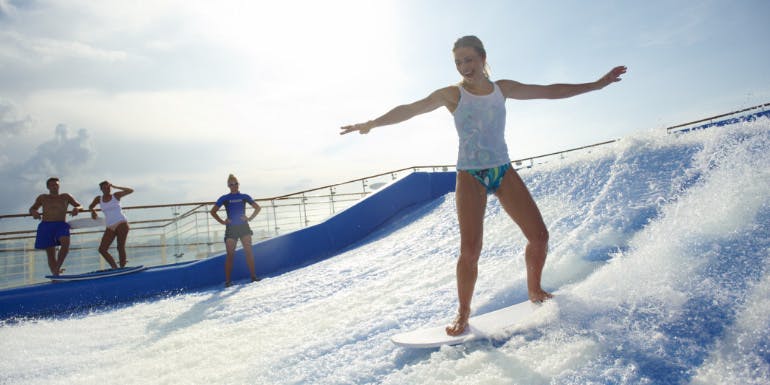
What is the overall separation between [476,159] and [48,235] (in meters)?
6.42

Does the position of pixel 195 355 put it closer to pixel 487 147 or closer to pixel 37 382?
pixel 37 382

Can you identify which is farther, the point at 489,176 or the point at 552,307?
the point at 489,176

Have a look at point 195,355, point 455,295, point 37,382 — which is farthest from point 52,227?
point 455,295


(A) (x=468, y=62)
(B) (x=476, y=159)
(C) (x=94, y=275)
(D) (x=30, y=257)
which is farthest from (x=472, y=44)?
(D) (x=30, y=257)

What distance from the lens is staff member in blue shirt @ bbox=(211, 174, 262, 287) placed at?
5789 mm

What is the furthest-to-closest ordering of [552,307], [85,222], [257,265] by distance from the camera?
[85,222] → [257,265] → [552,307]

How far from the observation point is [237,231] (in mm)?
5891

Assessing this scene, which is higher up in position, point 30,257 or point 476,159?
point 476,159

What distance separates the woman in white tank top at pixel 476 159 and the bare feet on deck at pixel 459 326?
6 cm

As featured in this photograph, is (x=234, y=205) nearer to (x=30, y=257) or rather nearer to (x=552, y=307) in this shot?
(x=30, y=257)

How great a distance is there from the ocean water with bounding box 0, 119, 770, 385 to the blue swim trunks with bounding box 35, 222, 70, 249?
1.39m

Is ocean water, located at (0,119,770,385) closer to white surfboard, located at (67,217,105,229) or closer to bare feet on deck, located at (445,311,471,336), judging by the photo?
bare feet on deck, located at (445,311,471,336)

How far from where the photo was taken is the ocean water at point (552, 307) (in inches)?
62.8

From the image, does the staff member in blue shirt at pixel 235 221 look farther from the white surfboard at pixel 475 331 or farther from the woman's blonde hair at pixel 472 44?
the woman's blonde hair at pixel 472 44
